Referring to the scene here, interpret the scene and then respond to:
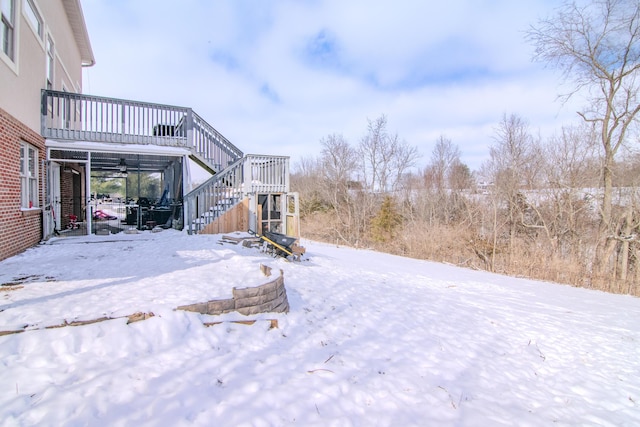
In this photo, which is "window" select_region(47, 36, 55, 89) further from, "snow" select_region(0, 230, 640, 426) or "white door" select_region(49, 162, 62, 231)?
"snow" select_region(0, 230, 640, 426)

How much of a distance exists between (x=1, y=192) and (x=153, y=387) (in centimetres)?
544

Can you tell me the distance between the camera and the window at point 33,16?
6659 mm

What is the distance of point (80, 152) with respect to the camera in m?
9.78

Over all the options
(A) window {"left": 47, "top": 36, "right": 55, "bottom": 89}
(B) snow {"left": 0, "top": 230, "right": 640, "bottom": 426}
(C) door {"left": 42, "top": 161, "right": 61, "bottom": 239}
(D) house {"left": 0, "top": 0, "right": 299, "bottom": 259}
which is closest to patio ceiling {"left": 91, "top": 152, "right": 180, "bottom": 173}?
(D) house {"left": 0, "top": 0, "right": 299, "bottom": 259}

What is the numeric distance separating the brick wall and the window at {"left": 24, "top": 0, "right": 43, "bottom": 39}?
2236 mm

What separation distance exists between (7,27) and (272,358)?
726cm

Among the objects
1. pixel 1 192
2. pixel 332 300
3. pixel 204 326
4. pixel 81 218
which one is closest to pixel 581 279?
pixel 332 300

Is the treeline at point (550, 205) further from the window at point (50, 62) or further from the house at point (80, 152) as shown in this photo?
the window at point (50, 62)

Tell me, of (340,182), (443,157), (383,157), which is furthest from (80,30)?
(443,157)

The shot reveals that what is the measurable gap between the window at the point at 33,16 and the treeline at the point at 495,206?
16.4m

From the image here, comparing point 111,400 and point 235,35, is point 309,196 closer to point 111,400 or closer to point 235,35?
point 235,35

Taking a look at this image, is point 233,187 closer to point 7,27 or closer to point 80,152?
point 80,152

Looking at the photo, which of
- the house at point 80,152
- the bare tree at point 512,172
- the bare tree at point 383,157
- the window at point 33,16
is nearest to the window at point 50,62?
the house at point 80,152

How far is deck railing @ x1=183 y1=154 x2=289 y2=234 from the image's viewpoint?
9.75 m
